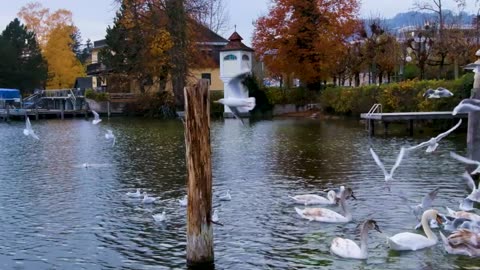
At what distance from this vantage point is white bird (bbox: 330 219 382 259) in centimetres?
1018

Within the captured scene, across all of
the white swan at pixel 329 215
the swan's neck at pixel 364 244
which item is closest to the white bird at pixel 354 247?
the swan's neck at pixel 364 244

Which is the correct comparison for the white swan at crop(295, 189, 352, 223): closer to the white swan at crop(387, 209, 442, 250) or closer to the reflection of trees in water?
the white swan at crop(387, 209, 442, 250)

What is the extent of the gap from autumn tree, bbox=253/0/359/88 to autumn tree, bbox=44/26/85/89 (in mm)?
37394

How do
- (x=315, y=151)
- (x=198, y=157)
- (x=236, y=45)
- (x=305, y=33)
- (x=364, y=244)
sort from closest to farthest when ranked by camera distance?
(x=198, y=157) < (x=364, y=244) < (x=315, y=151) < (x=305, y=33) < (x=236, y=45)

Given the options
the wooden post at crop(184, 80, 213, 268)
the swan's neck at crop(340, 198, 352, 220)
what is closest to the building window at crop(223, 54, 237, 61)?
the swan's neck at crop(340, 198, 352, 220)

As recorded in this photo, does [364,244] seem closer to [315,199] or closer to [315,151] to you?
[315,199]

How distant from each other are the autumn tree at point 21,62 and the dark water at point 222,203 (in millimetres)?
51389

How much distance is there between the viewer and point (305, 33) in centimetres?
5541

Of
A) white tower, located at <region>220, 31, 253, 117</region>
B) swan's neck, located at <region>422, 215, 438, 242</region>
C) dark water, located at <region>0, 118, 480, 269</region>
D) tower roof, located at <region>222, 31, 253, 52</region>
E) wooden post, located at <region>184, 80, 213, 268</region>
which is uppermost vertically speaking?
tower roof, located at <region>222, 31, 253, 52</region>

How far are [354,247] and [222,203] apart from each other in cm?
515

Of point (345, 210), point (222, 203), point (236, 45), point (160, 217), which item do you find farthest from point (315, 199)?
point (236, 45)

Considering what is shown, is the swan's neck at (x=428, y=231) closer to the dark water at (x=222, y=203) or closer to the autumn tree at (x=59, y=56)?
the dark water at (x=222, y=203)

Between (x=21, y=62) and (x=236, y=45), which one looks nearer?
(x=236, y=45)

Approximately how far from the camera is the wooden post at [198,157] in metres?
9.41
